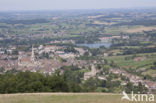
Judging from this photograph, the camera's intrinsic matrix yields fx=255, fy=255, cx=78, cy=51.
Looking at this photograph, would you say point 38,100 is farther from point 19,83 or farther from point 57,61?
point 57,61

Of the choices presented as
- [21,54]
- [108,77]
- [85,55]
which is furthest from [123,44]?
[108,77]

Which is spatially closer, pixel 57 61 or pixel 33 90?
pixel 33 90

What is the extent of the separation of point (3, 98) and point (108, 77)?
29994 mm

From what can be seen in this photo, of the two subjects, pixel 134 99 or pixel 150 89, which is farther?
pixel 150 89

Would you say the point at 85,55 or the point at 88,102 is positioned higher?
the point at 88,102

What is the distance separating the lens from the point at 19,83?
73.6 feet

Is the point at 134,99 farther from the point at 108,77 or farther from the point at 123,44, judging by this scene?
the point at 123,44

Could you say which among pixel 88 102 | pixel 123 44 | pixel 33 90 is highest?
pixel 88 102

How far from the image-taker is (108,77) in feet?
148

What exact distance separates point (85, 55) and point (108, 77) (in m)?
26.6

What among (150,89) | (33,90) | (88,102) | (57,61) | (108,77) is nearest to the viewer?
(88,102)

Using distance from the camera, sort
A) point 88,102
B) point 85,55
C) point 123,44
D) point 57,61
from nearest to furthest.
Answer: point 88,102 → point 57,61 → point 85,55 → point 123,44

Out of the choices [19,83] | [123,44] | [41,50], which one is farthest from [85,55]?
[19,83]

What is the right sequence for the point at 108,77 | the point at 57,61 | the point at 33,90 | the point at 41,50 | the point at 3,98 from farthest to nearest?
the point at 41,50 → the point at 57,61 → the point at 108,77 → the point at 33,90 → the point at 3,98
